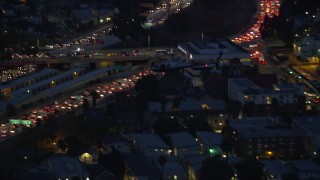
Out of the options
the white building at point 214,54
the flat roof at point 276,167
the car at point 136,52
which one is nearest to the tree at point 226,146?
the flat roof at point 276,167

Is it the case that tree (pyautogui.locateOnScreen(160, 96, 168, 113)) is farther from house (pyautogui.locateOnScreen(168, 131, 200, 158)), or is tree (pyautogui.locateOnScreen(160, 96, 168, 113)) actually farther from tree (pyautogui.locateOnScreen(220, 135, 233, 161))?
tree (pyautogui.locateOnScreen(220, 135, 233, 161))

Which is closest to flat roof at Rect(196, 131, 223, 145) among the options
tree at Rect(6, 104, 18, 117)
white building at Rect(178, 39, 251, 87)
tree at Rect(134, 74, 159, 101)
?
tree at Rect(134, 74, 159, 101)

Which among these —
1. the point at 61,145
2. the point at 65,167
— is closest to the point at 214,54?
the point at 61,145

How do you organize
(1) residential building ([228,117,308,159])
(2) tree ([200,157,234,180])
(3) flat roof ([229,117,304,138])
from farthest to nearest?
(3) flat roof ([229,117,304,138]), (1) residential building ([228,117,308,159]), (2) tree ([200,157,234,180])

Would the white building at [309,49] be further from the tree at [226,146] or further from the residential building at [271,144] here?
the tree at [226,146]

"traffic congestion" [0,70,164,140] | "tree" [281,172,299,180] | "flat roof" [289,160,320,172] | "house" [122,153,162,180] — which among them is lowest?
"traffic congestion" [0,70,164,140]

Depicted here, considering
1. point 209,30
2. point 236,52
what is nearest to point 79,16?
point 209,30

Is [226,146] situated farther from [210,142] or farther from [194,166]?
[194,166]
